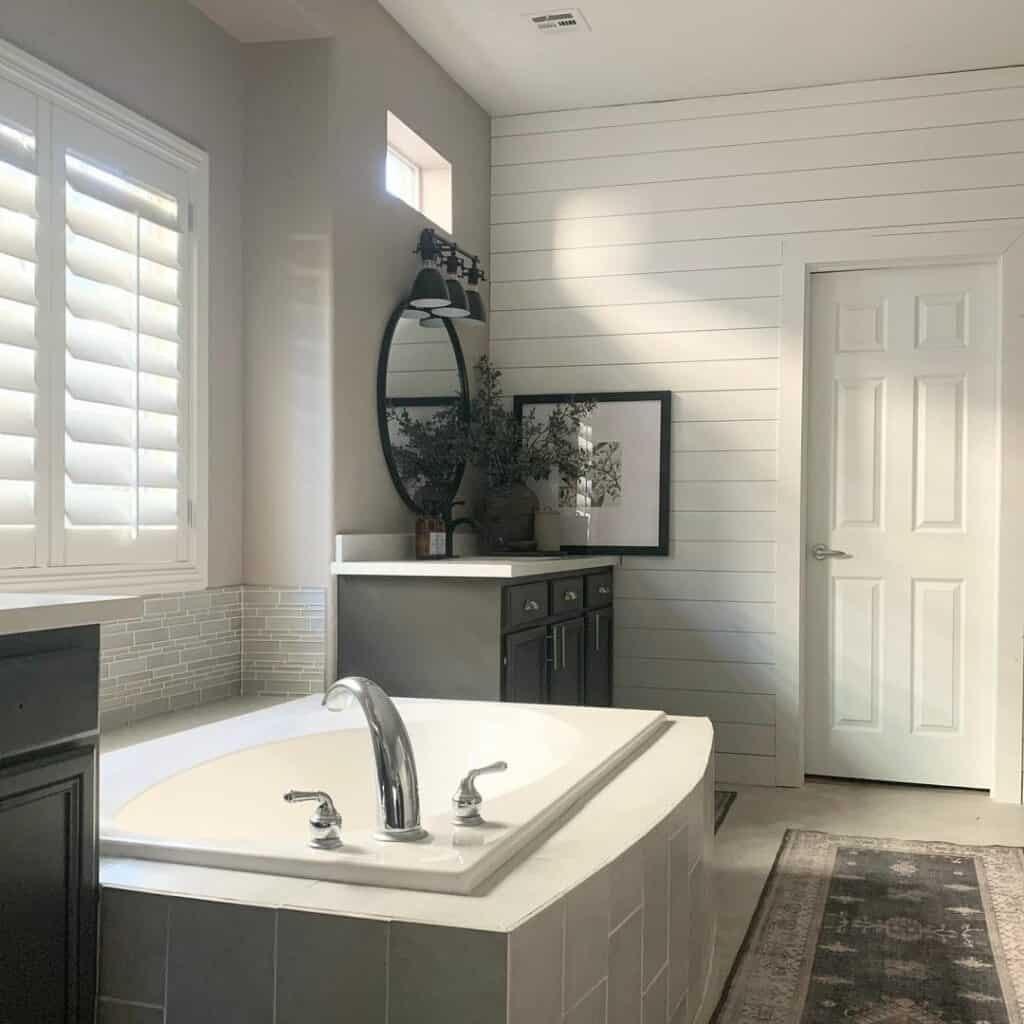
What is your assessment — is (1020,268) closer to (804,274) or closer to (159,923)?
(804,274)

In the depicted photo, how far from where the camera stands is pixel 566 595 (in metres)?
3.97

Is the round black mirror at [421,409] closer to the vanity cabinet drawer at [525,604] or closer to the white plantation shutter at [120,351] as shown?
the vanity cabinet drawer at [525,604]

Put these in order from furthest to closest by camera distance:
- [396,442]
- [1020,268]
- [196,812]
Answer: [1020,268] → [396,442] → [196,812]

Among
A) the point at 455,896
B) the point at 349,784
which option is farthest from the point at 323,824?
the point at 349,784

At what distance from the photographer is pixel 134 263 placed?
9.57 feet

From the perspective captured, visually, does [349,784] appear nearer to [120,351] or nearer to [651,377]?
[120,351]

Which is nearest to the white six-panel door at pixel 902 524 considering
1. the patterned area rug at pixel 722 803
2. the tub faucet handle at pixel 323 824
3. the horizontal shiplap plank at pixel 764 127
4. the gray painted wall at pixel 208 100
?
the patterned area rug at pixel 722 803

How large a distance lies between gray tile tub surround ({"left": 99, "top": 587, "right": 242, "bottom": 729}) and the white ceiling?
1.64 meters

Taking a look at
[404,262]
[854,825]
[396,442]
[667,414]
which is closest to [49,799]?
[396,442]

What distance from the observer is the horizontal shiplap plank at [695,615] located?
4.58m

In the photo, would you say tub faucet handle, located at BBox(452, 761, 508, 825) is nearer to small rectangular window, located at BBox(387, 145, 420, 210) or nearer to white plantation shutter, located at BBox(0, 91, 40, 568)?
white plantation shutter, located at BBox(0, 91, 40, 568)

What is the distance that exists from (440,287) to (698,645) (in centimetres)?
176

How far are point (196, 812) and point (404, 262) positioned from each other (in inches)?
88.6

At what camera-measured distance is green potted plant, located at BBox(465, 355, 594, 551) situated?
439cm
